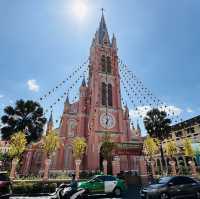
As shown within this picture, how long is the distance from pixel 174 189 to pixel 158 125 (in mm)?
21806

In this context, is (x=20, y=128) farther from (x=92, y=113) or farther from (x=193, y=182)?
(x=193, y=182)

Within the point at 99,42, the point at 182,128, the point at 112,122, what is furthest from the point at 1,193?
the point at 182,128

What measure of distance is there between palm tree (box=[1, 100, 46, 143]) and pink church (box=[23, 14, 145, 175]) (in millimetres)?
5396

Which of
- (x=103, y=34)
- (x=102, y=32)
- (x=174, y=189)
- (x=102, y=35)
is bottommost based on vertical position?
(x=174, y=189)

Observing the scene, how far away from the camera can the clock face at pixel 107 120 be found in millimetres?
31453

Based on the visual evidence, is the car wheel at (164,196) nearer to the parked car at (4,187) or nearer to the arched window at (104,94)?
the parked car at (4,187)

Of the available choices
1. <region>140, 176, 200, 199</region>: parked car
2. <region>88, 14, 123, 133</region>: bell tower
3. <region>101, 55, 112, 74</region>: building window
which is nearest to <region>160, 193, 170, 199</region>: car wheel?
<region>140, 176, 200, 199</region>: parked car

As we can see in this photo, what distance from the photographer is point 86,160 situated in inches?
1167

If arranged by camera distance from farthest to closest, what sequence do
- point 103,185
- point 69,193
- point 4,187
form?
1. point 103,185
2. point 69,193
3. point 4,187

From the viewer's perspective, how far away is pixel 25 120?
2712cm

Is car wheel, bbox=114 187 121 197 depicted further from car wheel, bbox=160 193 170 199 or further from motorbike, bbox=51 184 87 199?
car wheel, bbox=160 193 170 199

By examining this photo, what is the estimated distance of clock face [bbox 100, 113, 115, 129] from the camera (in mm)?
31453

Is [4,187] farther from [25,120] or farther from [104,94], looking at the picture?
[104,94]

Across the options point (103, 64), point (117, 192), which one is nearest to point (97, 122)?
point (103, 64)
